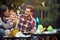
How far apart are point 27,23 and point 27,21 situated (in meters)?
0.03

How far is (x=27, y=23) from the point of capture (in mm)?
2338

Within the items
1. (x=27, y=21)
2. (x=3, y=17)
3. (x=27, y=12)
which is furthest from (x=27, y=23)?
(x=3, y=17)

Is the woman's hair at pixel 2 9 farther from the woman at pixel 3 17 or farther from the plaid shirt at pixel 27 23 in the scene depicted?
the plaid shirt at pixel 27 23

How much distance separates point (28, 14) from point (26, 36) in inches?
11.3

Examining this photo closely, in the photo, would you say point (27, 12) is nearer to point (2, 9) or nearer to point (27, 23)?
point (27, 23)

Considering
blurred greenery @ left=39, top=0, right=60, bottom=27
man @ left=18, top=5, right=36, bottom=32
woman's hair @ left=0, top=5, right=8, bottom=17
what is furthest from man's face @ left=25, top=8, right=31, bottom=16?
woman's hair @ left=0, top=5, right=8, bottom=17

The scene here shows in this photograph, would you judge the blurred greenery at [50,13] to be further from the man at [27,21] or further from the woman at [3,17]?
the woman at [3,17]

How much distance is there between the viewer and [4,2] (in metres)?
2.29

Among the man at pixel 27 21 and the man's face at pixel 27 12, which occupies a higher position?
the man's face at pixel 27 12

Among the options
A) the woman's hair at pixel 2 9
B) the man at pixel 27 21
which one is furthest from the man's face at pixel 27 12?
the woman's hair at pixel 2 9

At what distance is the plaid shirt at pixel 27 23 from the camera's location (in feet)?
7.61

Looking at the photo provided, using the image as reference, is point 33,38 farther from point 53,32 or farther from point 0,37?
point 0,37

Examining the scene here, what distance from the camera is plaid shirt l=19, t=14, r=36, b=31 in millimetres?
2318

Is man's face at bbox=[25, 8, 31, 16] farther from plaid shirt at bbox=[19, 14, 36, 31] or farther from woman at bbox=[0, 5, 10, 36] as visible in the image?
woman at bbox=[0, 5, 10, 36]
